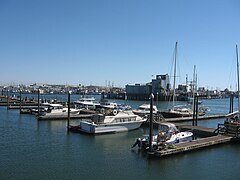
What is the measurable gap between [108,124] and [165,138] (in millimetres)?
9719

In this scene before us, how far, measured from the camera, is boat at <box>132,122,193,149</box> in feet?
75.7

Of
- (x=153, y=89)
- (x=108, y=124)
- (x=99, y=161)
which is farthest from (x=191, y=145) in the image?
(x=153, y=89)

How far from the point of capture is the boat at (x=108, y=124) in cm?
3117

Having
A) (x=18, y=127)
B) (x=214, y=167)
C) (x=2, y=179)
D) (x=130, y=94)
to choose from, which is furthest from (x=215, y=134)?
(x=130, y=94)

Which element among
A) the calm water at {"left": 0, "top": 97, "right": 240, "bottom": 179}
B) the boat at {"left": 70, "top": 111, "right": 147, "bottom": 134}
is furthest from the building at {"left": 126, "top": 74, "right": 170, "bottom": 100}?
the calm water at {"left": 0, "top": 97, "right": 240, "bottom": 179}

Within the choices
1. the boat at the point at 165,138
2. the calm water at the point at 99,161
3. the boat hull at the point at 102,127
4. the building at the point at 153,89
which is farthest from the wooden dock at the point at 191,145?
the building at the point at 153,89

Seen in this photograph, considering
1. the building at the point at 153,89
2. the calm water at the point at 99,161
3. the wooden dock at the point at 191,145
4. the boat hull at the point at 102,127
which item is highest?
the building at the point at 153,89

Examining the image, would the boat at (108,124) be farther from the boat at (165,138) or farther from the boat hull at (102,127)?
the boat at (165,138)

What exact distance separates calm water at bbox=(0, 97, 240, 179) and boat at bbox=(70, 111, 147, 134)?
2.11 meters

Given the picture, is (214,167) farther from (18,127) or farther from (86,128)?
(18,127)

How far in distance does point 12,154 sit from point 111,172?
927cm

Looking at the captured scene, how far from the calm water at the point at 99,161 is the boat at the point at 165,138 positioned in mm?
1087

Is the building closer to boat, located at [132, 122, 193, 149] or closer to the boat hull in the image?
the boat hull

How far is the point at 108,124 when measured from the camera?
31609mm
